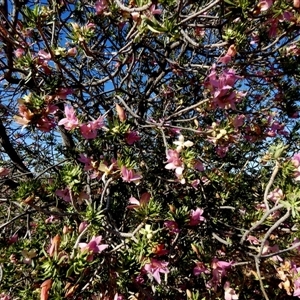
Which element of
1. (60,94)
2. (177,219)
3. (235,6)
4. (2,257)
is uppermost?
(235,6)

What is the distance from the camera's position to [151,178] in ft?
8.50

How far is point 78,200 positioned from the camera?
2.08 m

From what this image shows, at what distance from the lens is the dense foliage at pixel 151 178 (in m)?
1.71

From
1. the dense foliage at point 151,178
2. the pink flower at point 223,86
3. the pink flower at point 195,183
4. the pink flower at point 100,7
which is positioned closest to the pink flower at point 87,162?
the dense foliage at point 151,178

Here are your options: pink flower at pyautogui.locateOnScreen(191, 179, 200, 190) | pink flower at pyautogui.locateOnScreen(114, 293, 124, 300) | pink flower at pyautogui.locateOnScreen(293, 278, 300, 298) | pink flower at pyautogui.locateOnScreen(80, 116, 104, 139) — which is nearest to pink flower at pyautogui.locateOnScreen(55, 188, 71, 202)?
pink flower at pyautogui.locateOnScreen(80, 116, 104, 139)


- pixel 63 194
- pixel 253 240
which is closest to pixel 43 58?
pixel 63 194

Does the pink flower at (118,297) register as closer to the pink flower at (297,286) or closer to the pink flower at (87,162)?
the pink flower at (87,162)

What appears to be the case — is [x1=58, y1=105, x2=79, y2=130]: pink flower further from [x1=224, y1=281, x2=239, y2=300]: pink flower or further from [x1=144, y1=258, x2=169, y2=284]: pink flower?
[x1=224, y1=281, x2=239, y2=300]: pink flower

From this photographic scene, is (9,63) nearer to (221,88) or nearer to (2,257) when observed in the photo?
(2,257)

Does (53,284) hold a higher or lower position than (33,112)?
lower

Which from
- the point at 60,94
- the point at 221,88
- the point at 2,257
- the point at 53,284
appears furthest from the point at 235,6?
the point at 2,257

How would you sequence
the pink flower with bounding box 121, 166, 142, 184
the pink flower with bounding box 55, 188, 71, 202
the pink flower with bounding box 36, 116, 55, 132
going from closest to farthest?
the pink flower with bounding box 121, 166, 142, 184 → the pink flower with bounding box 36, 116, 55, 132 → the pink flower with bounding box 55, 188, 71, 202

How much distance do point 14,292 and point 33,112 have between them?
1111 millimetres

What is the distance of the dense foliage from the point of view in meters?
1.71
